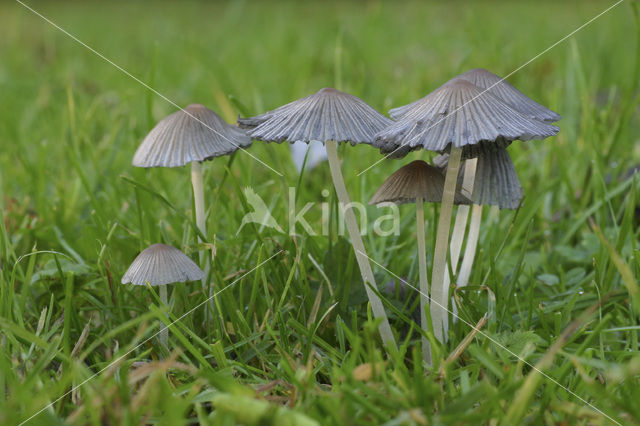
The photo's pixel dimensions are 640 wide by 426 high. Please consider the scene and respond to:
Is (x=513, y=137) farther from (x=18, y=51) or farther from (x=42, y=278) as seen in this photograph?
(x=18, y=51)

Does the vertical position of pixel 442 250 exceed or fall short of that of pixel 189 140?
it falls short

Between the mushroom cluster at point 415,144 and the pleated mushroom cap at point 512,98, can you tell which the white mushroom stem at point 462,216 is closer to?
the mushroom cluster at point 415,144

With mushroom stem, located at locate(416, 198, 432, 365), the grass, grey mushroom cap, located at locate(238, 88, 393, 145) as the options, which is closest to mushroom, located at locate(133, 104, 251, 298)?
the grass

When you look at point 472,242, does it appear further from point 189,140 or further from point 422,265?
point 189,140

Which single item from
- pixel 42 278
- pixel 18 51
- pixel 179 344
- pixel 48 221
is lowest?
pixel 179 344

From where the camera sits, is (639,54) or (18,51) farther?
(18,51)

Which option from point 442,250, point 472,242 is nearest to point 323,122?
point 442,250

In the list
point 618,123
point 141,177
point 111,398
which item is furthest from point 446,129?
point 618,123
